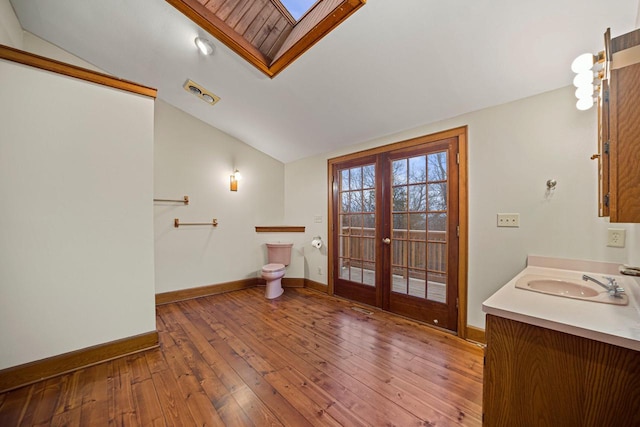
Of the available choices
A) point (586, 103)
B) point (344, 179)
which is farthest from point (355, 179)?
point (586, 103)

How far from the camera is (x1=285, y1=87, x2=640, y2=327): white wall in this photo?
167 centimetres

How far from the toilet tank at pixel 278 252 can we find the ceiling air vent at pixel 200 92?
6.93ft

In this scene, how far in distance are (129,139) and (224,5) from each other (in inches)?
54.2

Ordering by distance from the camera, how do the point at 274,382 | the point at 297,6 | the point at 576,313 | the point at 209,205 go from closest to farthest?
the point at 576,313 → the point at 274,382 → the point at 297,6 → the point at 209,205

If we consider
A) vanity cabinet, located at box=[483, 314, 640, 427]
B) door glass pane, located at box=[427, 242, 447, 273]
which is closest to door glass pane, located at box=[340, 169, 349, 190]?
door glass pane, located at box=[427, 242, 447, 273]

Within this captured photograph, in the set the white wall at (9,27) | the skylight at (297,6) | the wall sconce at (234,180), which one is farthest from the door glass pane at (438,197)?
the white wall at (9,27)

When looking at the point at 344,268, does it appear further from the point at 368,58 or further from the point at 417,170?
the point at 368,58

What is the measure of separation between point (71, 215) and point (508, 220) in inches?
133

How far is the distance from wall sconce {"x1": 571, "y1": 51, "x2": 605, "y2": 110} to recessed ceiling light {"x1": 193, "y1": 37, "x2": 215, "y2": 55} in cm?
260

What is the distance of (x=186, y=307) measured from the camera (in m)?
3.02

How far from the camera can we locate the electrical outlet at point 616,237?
1550mm

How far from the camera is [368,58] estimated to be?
1952 mm

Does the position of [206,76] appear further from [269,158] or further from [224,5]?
[269,158]

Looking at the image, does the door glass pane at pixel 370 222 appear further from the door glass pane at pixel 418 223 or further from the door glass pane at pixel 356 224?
the door glass pane at pixel 418 223
